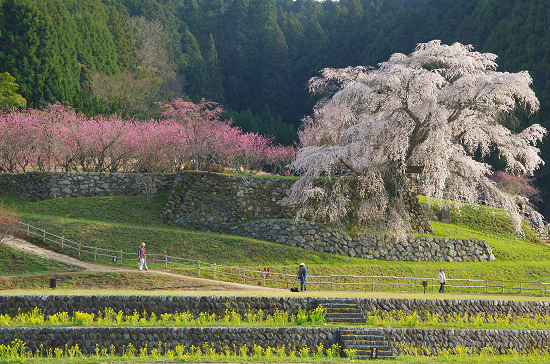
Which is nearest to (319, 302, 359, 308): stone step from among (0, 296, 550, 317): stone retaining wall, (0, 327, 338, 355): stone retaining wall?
(0, 296, 550, 317): stone retaining wall

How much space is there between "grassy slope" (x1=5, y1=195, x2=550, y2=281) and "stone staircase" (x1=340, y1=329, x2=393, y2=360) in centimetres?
855

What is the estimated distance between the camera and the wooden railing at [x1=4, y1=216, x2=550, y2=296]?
915 inches

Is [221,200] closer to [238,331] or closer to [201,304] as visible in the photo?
[201,304]

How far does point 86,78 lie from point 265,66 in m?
36.7

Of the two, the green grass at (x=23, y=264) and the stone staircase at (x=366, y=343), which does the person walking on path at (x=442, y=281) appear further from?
the green grass at (x=23, y=264)

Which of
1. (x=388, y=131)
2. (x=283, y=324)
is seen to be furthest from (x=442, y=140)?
(x=283, y=324)

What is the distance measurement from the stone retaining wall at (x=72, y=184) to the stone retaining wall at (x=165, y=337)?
773 inches

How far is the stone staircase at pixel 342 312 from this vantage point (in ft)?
57.9

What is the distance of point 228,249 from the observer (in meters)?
26.9

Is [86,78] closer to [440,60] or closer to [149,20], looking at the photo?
[149,20]

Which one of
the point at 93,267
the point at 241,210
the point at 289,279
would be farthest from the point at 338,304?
the point at 241,210

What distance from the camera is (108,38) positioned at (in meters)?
67.8

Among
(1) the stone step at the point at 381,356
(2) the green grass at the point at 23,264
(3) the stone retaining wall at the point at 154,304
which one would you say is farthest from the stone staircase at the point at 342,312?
(2) the green grass at the point at 23,264

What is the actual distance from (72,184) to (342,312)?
23.2m
